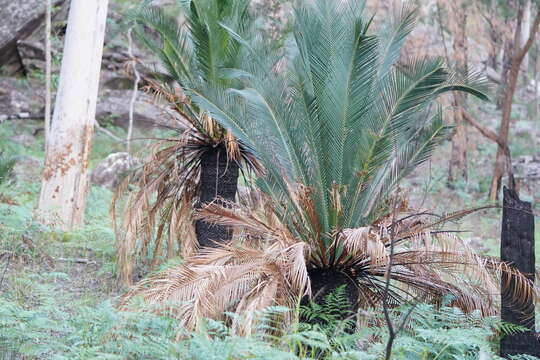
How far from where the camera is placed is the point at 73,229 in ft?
37.2

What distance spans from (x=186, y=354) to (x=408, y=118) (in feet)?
11.4

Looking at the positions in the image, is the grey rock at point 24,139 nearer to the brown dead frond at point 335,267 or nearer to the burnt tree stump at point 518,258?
the brown dead frond at point 335,267

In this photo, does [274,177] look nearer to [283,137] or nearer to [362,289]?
[283,137]

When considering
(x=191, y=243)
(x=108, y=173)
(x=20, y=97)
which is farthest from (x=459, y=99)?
(x=20, y=97)

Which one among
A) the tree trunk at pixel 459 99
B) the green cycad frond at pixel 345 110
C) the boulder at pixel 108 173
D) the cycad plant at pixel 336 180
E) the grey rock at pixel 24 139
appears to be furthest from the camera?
the grey rock at pixel 24 139

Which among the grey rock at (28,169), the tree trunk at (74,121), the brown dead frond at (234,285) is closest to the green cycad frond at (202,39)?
the tree trunk at (74,121)

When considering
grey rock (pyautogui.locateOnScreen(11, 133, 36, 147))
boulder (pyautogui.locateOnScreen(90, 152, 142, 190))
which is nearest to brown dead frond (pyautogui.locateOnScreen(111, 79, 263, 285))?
boulder (pyautogui.locateOnScreen(90, 152, 142, 190))

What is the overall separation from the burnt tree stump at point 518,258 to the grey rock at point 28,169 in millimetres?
12673

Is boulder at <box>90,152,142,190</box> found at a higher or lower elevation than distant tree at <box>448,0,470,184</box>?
lower

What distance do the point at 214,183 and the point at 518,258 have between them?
13.6 feet

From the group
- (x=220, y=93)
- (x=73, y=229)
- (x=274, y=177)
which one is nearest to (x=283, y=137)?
(x=274, y=177)

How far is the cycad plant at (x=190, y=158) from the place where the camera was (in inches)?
351

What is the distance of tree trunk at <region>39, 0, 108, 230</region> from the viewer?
11.3 meters

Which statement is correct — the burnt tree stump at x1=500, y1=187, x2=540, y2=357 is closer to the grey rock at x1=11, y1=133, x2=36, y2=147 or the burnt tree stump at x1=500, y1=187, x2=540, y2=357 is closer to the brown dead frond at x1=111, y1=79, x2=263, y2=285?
the brown dead frond at x1=111, y1=79, x2=263, y2=285
